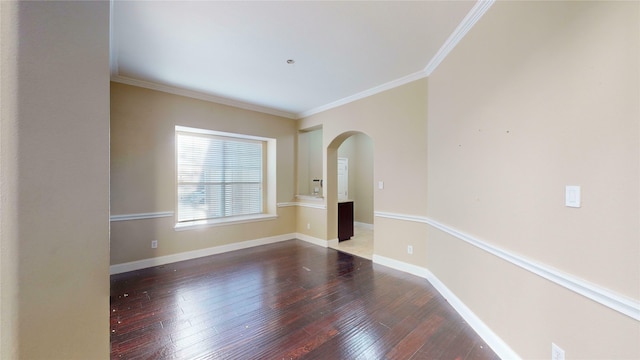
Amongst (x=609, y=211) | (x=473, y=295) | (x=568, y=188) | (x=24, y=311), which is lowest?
(x=473, y=295)

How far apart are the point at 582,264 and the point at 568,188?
1.30ft

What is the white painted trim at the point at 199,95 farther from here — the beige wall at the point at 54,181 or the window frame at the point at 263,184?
the beige wall at the point at 54,181

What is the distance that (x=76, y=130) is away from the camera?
26.6 inches

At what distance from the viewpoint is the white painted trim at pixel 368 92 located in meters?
3.28

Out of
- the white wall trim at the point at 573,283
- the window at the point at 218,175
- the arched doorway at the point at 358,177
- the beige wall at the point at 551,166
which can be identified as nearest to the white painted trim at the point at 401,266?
the beige wall at the point at 551,166

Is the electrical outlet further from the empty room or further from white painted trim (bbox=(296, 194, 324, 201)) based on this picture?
white painted trim (bbox=(296, 194, 324, 201))

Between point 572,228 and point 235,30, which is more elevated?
point 235,30

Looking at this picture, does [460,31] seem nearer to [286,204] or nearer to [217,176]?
[286,204]

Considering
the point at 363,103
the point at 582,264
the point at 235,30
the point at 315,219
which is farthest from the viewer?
the point at 315,219

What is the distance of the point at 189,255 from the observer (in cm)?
396

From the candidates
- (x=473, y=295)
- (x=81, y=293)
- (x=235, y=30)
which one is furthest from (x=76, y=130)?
(x=473, y=295)

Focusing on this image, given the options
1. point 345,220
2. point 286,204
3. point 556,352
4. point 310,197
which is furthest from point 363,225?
point 556,352

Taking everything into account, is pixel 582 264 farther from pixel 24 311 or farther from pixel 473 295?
pixel 24 311

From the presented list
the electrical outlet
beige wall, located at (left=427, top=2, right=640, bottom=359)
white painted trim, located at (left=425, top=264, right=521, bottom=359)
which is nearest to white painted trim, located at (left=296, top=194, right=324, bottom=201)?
white painted trim, located at (left=425, top=264, right=521, bottom=359)
